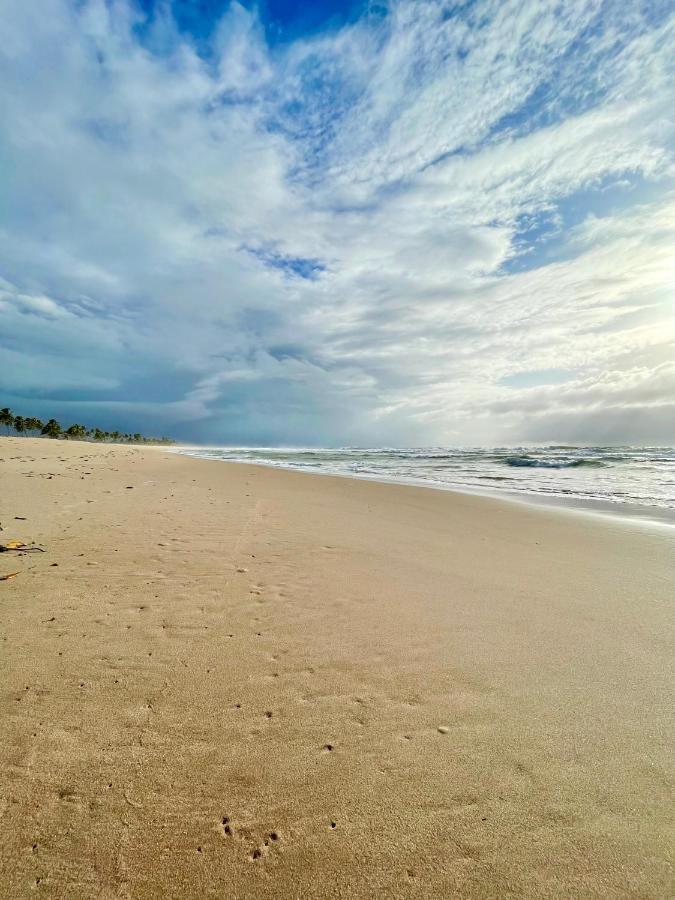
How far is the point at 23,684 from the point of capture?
2.88 metres

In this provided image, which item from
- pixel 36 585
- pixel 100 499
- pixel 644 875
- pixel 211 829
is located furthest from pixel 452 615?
pixel 100 499

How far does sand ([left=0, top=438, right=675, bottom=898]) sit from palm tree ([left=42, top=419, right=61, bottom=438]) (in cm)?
11776

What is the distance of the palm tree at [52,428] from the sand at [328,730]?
117756 mm

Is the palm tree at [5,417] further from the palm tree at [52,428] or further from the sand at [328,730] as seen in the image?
the sand at [328,730]

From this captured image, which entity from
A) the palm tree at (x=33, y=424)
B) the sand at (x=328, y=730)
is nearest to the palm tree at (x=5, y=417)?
the palm tree at (x=33, y=424)

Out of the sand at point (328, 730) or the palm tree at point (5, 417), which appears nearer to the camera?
the sand at point (328, 730)

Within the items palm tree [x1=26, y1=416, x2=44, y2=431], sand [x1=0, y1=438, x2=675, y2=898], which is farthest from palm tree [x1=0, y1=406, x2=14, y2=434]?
sand [x1=0, y1=438, x2=675, y2=898]

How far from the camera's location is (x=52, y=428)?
10144 centimetres

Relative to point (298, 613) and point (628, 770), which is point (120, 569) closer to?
point (298, 613)

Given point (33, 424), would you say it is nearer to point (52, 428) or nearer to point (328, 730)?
point (52, 428)

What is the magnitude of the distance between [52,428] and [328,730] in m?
123

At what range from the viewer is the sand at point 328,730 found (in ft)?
6.02

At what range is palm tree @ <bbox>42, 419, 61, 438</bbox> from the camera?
333ft

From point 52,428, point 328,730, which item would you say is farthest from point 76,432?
point 328,730
